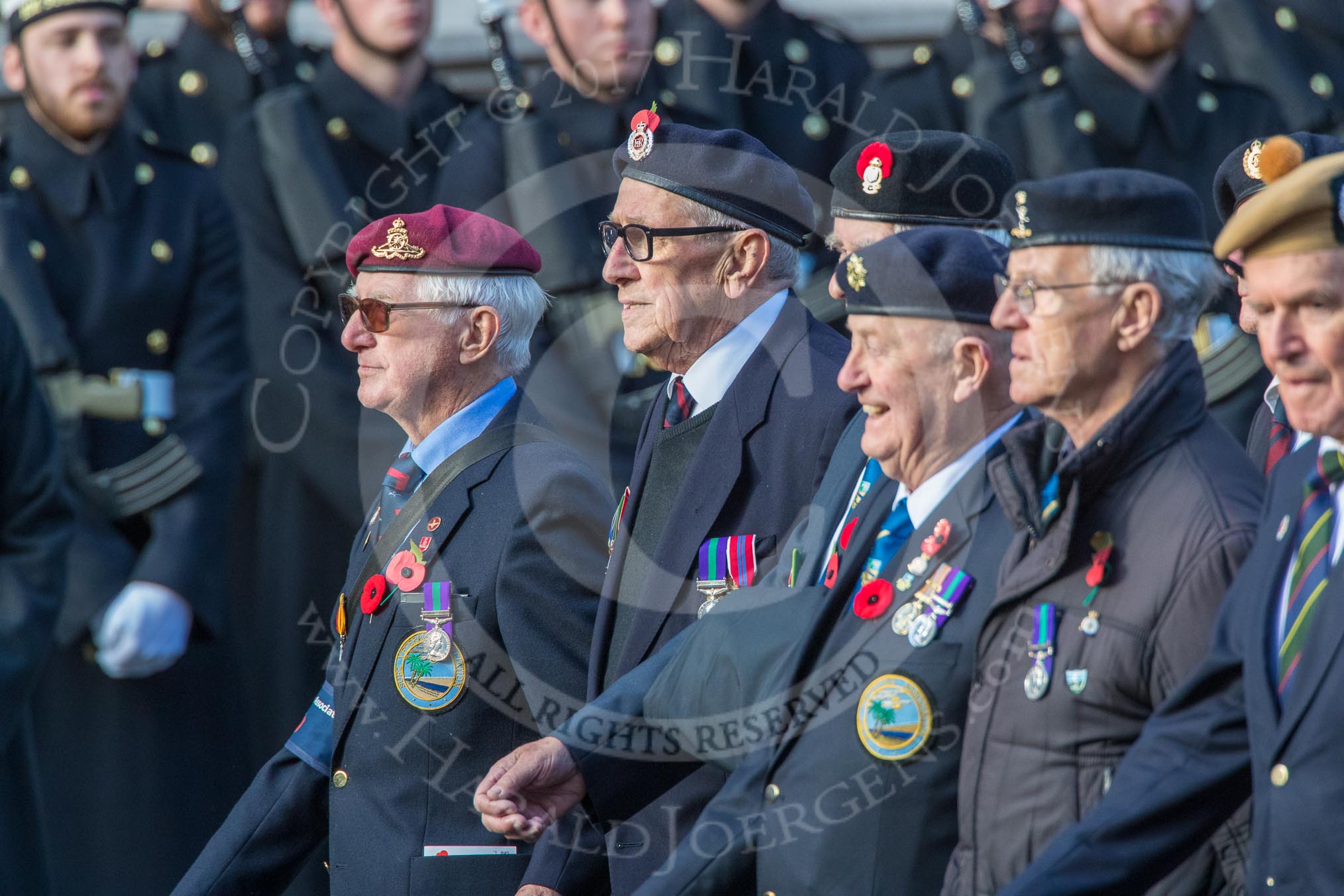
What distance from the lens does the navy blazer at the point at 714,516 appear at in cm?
404

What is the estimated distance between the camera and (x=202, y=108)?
7.10 metres

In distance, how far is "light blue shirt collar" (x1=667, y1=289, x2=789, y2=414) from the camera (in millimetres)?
4320

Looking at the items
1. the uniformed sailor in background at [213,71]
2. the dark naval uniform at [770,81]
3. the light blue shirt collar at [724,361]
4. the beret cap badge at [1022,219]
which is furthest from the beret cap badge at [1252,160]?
the uniformed sailor in background at [213,71]

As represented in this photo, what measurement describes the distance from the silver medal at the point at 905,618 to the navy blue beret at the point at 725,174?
1.25 m

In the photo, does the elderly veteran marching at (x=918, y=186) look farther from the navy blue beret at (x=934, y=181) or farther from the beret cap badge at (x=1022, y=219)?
the beret cap badge at (x=1022, y=219)

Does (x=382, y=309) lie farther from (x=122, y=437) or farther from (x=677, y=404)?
(x=122, y=437)

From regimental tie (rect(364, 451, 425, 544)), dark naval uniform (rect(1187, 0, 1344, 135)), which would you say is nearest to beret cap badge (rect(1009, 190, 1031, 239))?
regimental tie (rect(364, 451, 425, 544))

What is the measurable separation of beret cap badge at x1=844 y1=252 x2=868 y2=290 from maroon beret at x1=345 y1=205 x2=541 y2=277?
115 cm

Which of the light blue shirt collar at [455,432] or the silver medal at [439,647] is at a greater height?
the light blue shirt collar at [455,432]

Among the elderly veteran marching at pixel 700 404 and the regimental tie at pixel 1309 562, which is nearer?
the regimental tie at pixel 1309 562

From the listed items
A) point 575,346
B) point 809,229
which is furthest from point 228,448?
point 809,229

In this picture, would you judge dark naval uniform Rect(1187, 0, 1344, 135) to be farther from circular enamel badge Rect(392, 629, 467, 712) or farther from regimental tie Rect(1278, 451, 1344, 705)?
regimental tie Rect(1278, 451, 1344, 705)

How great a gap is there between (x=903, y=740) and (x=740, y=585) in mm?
787

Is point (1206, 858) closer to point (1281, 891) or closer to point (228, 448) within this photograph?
point (1281, 891)
